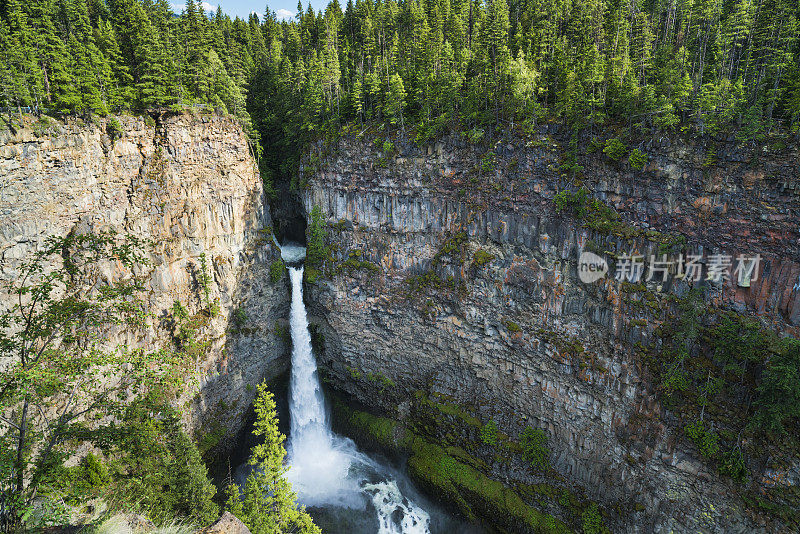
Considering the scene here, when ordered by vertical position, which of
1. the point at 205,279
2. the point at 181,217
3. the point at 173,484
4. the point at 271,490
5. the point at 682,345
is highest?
the point at 181,217

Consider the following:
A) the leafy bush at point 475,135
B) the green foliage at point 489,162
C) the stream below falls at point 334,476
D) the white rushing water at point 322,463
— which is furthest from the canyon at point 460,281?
the white rushing water at point 322,463

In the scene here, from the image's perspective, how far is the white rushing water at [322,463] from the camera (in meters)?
29.0

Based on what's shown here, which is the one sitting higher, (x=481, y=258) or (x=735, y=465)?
(x=481, y=258)

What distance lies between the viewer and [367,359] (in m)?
34.5

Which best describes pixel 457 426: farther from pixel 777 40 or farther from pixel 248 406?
pixel 777 40

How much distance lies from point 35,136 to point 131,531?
2049 centimetres

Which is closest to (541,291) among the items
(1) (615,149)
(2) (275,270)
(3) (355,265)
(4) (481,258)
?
(4) (481,258)

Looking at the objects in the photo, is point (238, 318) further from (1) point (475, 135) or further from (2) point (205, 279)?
(1) point (475, 135)

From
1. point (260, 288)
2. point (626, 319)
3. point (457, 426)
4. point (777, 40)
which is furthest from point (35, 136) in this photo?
point (777, 40)

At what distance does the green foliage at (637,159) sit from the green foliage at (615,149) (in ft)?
2.37

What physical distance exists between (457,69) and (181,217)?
75.7 ft

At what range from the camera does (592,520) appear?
82.4ft

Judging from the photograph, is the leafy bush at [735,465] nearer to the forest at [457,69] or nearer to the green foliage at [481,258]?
the forest at [457,69]

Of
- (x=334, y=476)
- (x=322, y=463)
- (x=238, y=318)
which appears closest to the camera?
(x=334, y=476)
